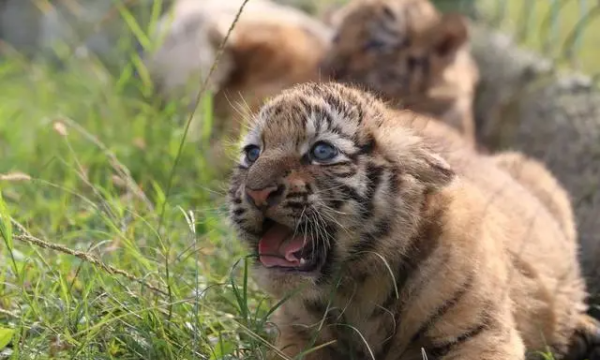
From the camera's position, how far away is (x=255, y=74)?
722 centimetres

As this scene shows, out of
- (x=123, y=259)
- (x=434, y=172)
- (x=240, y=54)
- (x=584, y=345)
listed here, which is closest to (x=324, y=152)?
(x=434, y=172)

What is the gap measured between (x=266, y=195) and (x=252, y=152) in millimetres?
348

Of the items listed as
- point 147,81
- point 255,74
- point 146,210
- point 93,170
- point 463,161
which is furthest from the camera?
point 255,74

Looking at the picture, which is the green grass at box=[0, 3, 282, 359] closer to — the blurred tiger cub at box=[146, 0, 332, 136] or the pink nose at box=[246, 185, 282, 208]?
the pink nose at box=[246, 185, 282, 208]

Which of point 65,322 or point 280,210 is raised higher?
point 280,210

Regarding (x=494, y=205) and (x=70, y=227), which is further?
(x=70, y=227)

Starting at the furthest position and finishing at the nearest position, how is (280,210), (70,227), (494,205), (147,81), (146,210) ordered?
1. (147,81)
2. (70,227)
3. (146,210)
4. (494,205)
5. (280,210)

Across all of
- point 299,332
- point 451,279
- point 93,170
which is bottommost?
point 93,170

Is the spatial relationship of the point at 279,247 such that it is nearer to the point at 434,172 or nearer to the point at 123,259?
the point at 434,172

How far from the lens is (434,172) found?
3.06 m

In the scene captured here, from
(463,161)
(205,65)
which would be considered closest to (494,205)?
(463,161)

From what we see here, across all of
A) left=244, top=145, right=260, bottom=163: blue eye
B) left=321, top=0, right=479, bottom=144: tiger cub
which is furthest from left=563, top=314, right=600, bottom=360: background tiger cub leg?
left=321, top=0, right=479, bottom=144: tiger cub

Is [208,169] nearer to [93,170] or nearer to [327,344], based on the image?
[93,170]

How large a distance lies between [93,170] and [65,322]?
236 centimetres
